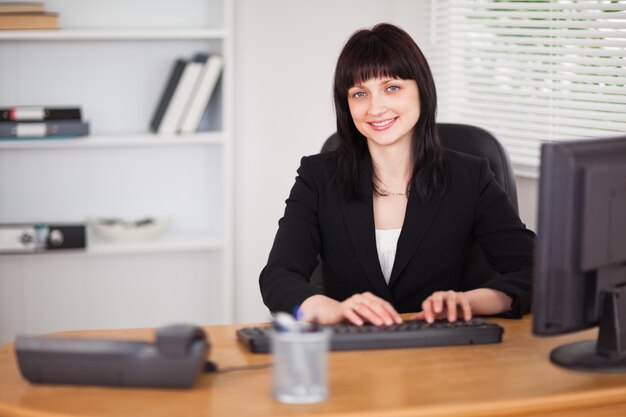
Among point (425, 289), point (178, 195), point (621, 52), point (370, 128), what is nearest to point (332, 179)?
point (370, 128)

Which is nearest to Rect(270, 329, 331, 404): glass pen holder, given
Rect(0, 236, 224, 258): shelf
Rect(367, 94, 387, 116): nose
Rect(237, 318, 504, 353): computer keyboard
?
Rect(237, 318, 504, 353): computer keyboard

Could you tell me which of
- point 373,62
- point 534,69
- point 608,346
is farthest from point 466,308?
point 534,69

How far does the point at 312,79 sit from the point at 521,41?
3.35 ft

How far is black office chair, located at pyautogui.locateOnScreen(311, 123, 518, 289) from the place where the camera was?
8.41 ft

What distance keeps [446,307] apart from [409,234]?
37cm

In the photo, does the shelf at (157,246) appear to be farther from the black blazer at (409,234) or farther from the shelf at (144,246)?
the black blazer at (409,234)

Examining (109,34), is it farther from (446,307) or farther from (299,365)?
(299,365)

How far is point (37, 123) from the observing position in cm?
359

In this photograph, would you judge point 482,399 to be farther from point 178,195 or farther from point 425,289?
point 178,195

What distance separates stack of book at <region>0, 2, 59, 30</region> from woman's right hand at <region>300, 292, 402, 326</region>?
199 centimetres

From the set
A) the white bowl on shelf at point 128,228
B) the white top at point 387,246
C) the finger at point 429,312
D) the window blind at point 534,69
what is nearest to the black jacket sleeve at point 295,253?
the white top at point 387,246

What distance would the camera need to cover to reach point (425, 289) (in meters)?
2.46

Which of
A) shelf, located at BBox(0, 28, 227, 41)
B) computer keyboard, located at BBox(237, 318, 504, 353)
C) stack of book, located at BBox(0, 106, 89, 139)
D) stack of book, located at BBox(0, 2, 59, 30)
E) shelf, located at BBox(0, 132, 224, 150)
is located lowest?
computer keyboard, located at BBox(237, 318, 504, 353)

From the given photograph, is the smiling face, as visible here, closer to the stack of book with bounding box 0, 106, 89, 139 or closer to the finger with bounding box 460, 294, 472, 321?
the finger with bounding box 460, 294, 472, 321
